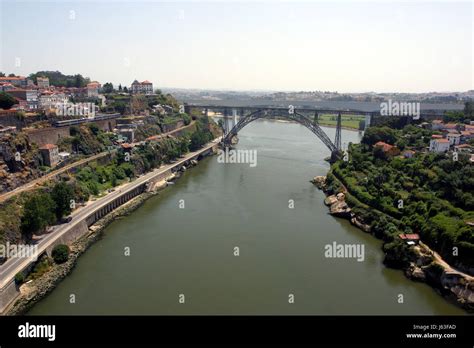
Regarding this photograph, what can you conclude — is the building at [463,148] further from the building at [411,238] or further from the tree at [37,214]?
the tree at [37,214]

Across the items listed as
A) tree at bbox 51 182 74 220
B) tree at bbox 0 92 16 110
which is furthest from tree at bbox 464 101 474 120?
tree at bbox 0 92 16 110

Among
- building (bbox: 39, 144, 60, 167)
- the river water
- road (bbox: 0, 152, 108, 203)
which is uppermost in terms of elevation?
building (bbox: 39, 144, 60, 167)

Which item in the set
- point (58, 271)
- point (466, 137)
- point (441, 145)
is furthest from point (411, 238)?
point (466, 137)

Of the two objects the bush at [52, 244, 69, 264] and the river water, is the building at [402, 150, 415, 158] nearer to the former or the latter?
the river water

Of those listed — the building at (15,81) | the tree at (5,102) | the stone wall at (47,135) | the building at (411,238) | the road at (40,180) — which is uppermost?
the building at (15,81)

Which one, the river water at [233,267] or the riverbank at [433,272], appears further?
the riverbank at [433,272]

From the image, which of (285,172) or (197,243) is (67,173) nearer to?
(197,243)

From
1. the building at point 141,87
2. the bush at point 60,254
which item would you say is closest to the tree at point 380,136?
the bush at point 60,254
